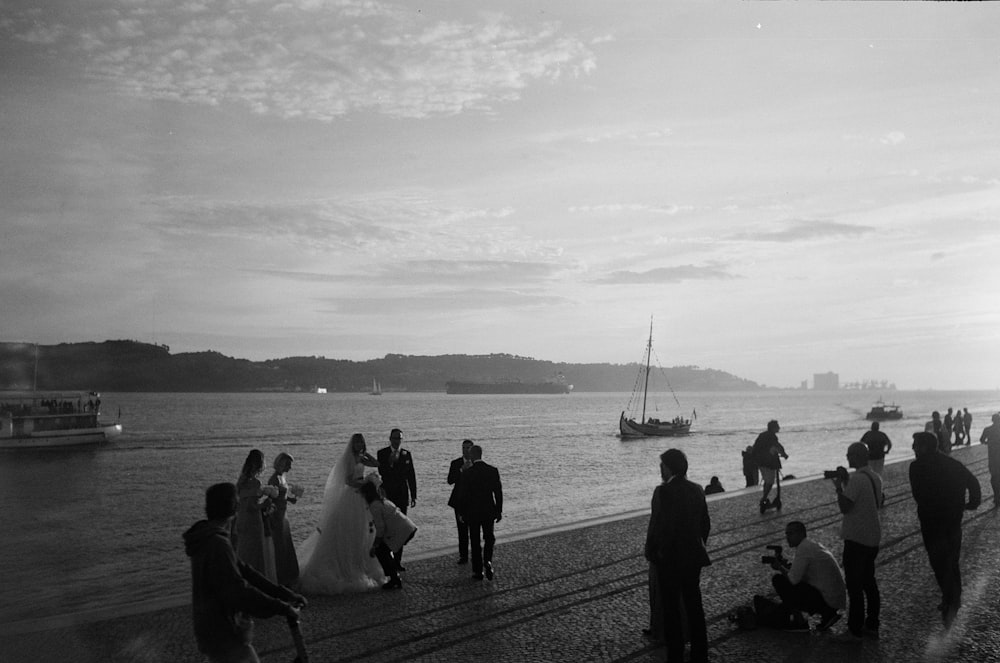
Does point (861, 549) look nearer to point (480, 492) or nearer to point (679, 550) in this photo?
point (679, 550)

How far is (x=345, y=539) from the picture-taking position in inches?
386

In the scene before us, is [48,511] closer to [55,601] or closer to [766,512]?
[55,601]

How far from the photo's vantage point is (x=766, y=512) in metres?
15.8

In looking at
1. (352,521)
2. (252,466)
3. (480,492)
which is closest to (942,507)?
(480,492)

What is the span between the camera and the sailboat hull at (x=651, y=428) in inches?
3302

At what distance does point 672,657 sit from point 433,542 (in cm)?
1450

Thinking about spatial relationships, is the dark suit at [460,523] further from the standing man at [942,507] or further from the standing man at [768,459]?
the standing man at [768,459]

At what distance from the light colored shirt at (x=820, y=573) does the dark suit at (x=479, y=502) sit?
3663 millimetres

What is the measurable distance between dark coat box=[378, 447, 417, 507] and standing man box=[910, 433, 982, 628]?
609 centimetres

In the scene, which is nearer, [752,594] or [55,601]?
[752,594]

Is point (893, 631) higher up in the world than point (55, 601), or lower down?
higher up

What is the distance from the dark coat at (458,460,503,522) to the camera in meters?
10.1

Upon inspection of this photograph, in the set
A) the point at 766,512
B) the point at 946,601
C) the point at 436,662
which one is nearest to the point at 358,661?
the point at 436,662

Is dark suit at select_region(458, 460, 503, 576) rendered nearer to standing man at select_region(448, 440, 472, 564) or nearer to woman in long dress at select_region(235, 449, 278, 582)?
standing man at select_region(448, 440, 472, 564)
